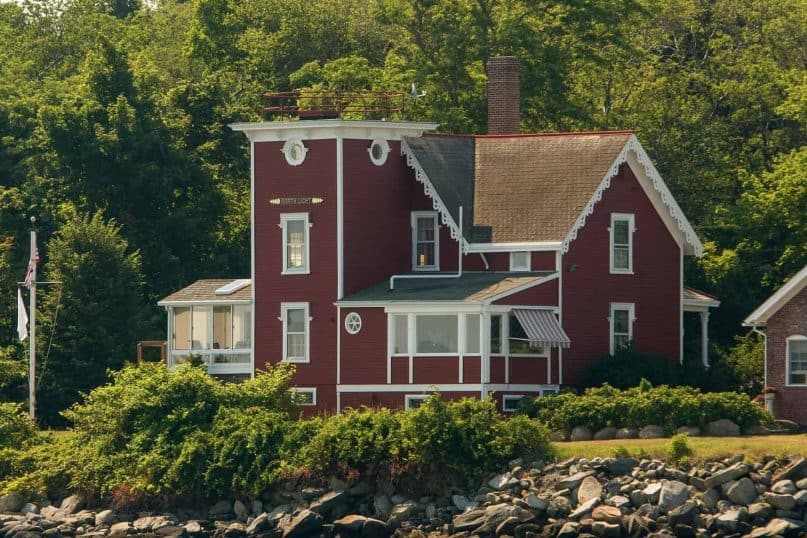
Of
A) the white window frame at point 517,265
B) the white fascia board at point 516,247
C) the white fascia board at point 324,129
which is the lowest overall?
the white window frame at point 517,265

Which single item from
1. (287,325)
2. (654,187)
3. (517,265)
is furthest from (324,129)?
(654,187)

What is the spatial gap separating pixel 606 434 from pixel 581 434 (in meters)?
0.65

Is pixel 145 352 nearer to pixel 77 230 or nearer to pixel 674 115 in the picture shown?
pixel 77 230

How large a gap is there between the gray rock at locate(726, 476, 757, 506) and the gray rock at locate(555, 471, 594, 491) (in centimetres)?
328

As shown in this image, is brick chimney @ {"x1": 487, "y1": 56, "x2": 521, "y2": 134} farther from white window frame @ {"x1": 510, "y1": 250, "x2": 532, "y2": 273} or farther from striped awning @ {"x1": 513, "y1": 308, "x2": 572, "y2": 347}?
striped awning @ {"x1": 513, "y1": 308, "x2": 572, "y2": 347}

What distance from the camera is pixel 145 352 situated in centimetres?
6994

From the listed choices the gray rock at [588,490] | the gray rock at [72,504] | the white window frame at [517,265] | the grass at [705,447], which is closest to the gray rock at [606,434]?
the grass at [705,447]

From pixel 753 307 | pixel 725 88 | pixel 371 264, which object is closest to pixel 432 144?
pixel 371 264

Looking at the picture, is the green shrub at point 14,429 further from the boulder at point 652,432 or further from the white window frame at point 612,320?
the boulder at point 652,432

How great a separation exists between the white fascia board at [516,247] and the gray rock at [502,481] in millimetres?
9663

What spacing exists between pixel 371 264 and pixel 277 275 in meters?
2.54

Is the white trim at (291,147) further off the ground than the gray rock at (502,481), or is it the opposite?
the white trim at (291,147)

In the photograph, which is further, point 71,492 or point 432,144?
point 432,144

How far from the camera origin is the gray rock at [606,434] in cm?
5334
